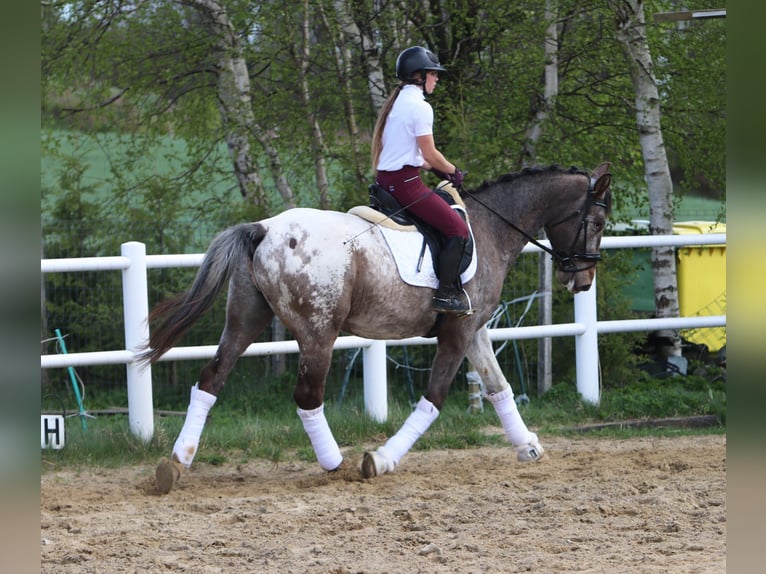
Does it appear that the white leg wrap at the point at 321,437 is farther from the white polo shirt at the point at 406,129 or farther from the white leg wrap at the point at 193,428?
the white polo shirt at the point at 406,129

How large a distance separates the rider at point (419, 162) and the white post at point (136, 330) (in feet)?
7.23

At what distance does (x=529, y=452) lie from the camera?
22.3 feet

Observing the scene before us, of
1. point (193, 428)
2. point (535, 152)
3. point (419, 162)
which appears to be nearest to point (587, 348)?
point (535, 152)

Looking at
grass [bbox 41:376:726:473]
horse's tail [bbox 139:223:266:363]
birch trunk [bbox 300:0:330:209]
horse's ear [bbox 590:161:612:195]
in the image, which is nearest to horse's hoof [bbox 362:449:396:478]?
grass [bbox 41:376:726:473]

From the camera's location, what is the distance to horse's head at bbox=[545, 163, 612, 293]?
681cm

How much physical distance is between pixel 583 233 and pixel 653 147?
3.29 metres

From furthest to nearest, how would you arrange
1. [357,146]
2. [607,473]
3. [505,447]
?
[357,146], [505,447], [607,473]

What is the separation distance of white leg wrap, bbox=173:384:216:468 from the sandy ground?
22cm

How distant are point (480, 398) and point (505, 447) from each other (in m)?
1.38

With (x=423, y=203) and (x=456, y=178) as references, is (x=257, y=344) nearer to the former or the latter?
(x=423, y=203)

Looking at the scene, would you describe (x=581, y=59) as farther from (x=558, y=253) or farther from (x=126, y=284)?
(x=126, y=284)

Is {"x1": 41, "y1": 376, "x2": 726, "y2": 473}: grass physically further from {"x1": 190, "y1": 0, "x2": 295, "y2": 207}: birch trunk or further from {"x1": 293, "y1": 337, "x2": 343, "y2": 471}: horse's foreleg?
{"x1": 190, "y1": 0, "x2": 295, "y2": 207}: birch trunk
